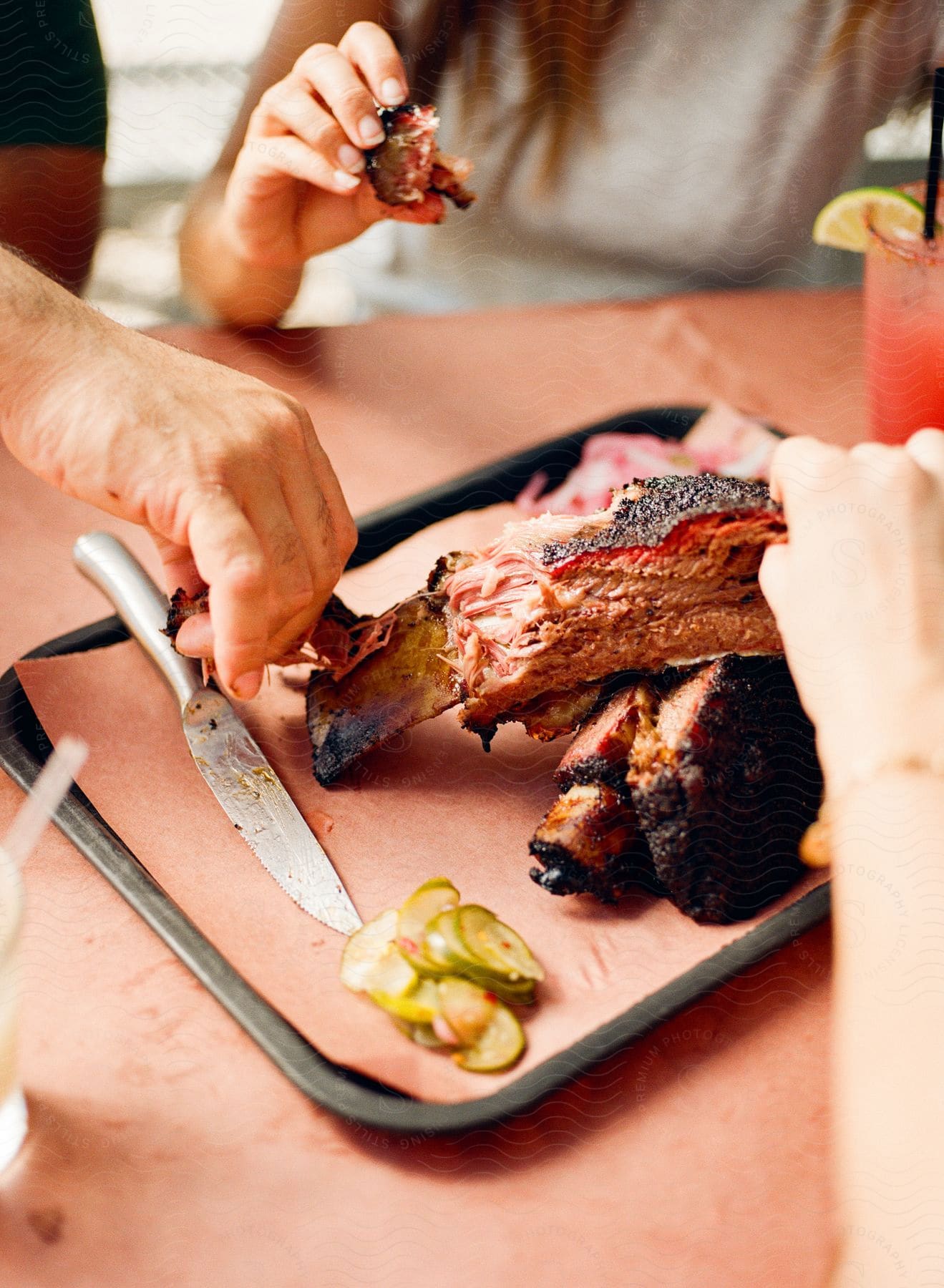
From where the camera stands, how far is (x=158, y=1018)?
2.48ft

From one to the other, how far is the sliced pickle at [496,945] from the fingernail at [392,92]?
0.82 metres

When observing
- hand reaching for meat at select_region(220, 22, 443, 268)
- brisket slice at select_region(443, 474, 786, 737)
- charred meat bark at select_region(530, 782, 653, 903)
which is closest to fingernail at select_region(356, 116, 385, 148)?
hand reaching for meat at select_region(220, 22, 443, 268)

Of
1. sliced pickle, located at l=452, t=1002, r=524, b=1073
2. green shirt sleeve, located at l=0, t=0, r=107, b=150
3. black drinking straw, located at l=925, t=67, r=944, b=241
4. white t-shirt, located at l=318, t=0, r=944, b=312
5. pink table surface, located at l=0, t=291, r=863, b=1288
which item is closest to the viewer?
pink table surface, located at l=0, t=291, r=863, b=1288

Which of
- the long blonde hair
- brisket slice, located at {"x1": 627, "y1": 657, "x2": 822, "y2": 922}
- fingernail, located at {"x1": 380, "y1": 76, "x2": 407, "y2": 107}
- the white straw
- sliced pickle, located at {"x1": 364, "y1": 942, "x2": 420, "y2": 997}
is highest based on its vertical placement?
fingernail, located at {"x1": 380, "y1": 76, "x2": 407, "y2": 107}

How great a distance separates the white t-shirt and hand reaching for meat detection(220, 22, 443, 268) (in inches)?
14.0

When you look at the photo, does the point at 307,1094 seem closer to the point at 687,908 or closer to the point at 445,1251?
the point at 445,1251

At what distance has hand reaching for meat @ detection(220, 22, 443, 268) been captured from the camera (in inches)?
43.2

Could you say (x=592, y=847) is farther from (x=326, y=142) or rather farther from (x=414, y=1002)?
(x=326, y=142)

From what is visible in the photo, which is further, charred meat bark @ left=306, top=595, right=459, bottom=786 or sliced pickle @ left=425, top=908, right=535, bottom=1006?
charred meat bark @ left=306, top=595, right=459, bottom=786

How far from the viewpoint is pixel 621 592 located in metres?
0.85

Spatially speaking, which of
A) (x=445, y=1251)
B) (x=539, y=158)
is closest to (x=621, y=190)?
(x=539, y=158)

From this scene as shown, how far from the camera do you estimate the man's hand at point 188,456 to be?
0.79 meters

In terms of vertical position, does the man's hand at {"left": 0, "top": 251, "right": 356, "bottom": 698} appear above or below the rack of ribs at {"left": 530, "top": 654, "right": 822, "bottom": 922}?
above

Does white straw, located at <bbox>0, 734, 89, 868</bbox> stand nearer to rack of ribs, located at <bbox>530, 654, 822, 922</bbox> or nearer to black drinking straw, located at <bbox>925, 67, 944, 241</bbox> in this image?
rack of ribs, located at <bbox>530, 654, 822, 922</bbox>
